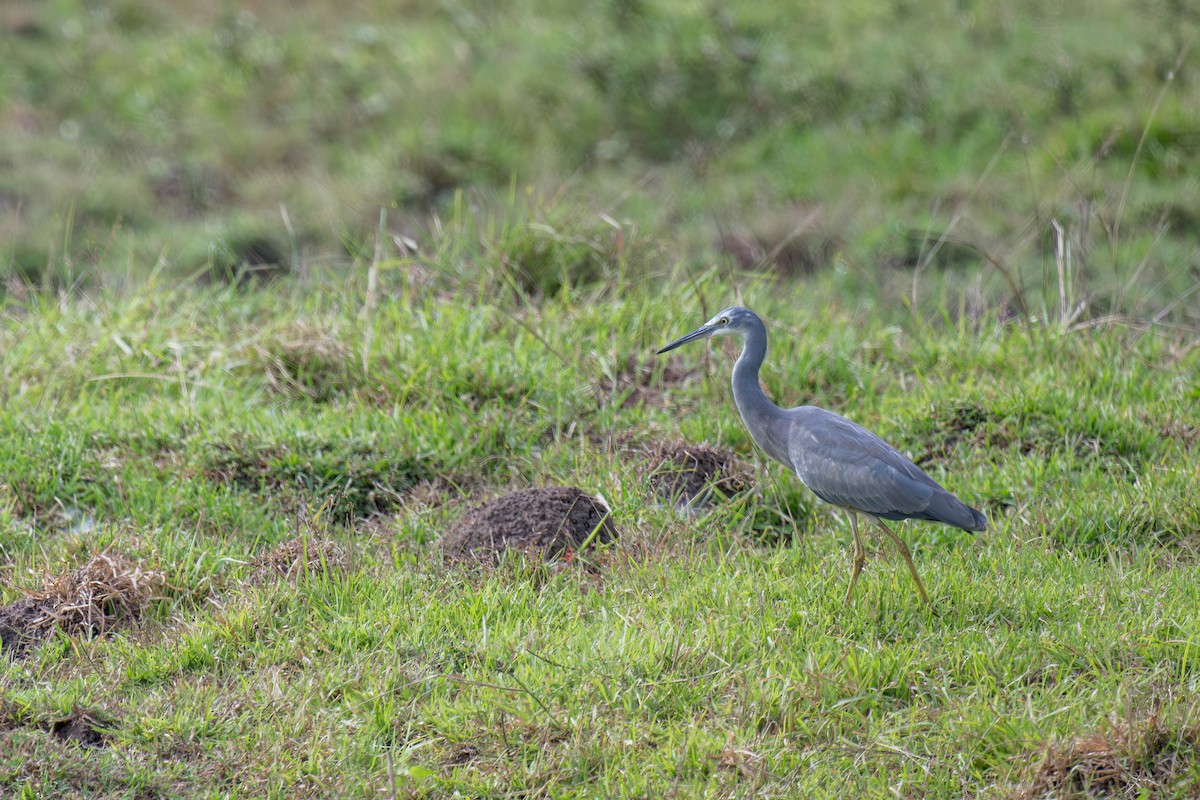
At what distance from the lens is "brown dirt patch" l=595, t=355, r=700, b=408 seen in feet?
20.7

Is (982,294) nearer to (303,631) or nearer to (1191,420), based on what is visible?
(1191,420)

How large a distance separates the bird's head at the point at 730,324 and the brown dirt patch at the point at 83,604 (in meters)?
2.18

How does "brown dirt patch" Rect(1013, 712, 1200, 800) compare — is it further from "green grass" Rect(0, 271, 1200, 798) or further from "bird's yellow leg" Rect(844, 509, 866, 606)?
"bird's yellow leg" Rect(844, 509, 866, 606)

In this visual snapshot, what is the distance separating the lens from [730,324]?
5.09 metres

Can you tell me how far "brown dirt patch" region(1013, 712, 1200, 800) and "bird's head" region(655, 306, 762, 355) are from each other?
80.2 inches

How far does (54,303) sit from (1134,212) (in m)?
7.40

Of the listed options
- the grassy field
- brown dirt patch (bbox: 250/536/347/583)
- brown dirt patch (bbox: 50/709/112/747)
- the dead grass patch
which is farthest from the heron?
the dead grass patch

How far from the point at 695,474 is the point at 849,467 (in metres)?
1.12

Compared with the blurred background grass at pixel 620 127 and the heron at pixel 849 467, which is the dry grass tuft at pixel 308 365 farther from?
the heron at pixel 849 467

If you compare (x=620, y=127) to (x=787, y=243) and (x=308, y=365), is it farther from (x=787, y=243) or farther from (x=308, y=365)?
(x=308, y=365)

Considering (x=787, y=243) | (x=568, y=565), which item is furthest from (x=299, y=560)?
(x=787, y=243)

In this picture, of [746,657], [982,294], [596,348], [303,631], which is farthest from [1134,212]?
[303,631]

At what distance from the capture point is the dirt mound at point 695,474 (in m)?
5.39

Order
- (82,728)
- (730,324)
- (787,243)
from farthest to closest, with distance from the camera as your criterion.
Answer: (787,243)
(730,324)
(82,728)
